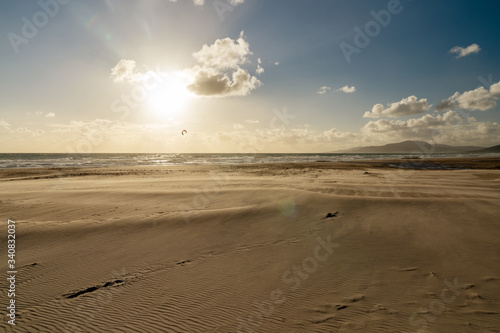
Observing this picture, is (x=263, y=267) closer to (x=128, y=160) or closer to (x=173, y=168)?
(x=173, y=168)

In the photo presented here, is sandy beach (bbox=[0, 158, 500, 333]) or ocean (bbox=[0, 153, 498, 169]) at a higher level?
ocean (bbox=[0, 153, 498, 169])

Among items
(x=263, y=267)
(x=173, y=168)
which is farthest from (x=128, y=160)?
(x=263, y=267)

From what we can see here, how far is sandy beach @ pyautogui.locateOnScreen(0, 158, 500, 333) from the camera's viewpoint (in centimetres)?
459

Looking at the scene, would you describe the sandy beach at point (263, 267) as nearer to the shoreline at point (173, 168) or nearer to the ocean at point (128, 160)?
the shoreline at point (173, 168)

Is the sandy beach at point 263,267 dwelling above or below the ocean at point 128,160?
below

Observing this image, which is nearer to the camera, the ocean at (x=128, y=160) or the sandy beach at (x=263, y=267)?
the sandy beach at (x=263, y=267)

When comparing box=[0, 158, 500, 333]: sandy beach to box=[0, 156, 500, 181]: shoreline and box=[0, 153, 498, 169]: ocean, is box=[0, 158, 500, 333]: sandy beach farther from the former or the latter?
box=[0, 153, 498, 169]: ocean

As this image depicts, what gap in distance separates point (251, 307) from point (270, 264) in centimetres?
183

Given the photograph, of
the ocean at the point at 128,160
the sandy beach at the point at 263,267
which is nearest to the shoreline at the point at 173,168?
the ocean at the point at 128,160

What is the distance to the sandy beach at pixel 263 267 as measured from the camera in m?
4.59

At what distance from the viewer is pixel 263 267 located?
21.4ft

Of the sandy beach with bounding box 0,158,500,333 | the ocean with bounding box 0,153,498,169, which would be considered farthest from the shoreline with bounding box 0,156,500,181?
the sandy beach with bounding box 0,158,500,333

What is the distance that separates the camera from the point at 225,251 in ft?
24.7

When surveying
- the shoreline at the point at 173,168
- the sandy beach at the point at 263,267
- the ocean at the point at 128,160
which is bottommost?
the sandy beach at the point at 263,267
